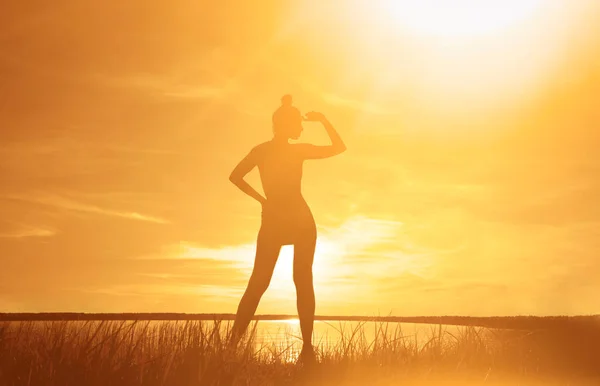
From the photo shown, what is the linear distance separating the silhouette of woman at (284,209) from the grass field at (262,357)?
61 centimetres

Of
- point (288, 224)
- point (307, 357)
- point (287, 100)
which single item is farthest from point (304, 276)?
point (287, 100)

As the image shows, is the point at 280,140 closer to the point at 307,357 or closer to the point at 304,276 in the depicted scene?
the point at 304,276

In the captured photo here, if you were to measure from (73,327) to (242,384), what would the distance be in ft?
7.67

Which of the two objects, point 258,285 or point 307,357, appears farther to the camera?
point 258,285

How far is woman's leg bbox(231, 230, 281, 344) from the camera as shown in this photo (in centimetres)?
872

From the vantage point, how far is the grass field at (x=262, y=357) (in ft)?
18.0

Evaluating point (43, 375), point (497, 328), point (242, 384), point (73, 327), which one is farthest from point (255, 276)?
point (497, 328)

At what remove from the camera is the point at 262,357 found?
7.95 m

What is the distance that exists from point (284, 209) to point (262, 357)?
6.22ft

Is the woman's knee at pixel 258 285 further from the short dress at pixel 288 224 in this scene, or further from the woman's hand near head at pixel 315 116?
the woman's hand near head at pixel 315 116

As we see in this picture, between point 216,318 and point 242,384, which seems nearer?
point 242,384

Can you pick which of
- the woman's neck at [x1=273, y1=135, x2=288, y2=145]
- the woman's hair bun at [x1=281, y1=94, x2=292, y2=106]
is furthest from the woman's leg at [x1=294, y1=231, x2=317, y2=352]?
the woman's hair bun at [x1=281, y1=94, x2=292, y2=106]

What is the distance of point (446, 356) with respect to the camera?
9.40m

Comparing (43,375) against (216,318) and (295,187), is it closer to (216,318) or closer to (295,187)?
(216,318)
